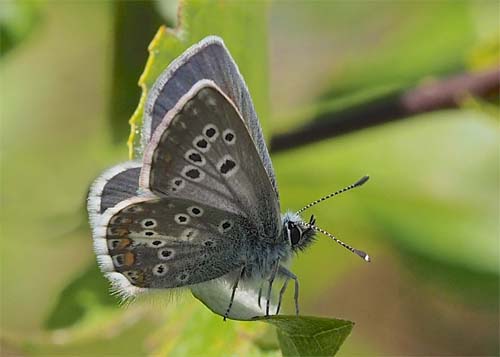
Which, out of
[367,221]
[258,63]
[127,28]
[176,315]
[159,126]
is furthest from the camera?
[367,221]

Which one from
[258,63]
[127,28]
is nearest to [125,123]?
[127,28]

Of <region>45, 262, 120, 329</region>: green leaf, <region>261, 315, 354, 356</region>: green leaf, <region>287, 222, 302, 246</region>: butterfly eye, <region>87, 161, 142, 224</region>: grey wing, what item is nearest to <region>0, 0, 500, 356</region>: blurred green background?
<region>45, 262, 120, 329</region>: green leaf

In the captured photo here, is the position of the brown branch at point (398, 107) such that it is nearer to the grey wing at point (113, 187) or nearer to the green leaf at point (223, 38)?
the green leaf at point (223, 38)

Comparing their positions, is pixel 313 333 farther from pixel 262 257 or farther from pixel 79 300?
pixel 79 300

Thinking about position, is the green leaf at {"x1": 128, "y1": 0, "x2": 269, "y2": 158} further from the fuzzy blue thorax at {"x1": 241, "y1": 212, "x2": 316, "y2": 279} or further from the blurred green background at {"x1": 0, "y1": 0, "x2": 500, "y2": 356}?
the fuzzy blue thorax at {"x1": 241, "y1": 212, "x2": 316, "y2": 279}

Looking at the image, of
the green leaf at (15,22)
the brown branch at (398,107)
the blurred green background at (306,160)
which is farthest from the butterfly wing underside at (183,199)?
the green leaf at (15,22)

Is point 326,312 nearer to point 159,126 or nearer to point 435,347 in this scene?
point 435,347
